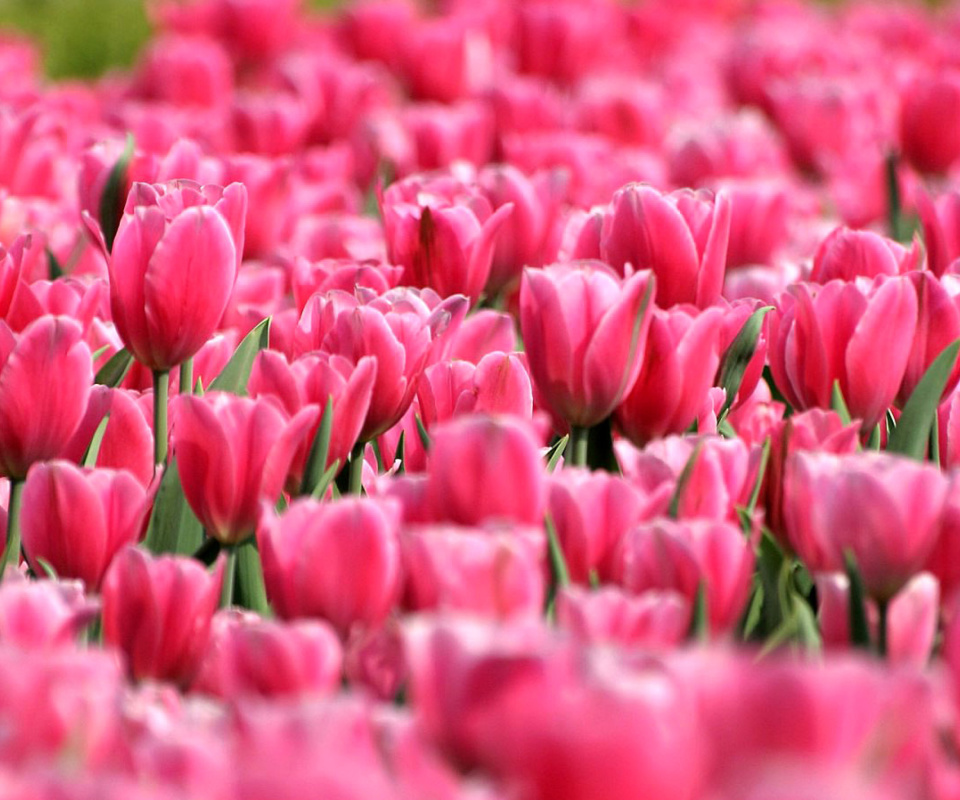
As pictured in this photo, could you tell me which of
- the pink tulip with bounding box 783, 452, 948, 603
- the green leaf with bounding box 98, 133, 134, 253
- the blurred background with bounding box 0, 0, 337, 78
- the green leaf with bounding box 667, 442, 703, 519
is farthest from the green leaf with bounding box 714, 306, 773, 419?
the blurred background with bounding box 0, 0, 337, 78

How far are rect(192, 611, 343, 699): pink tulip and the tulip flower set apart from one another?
45 cm

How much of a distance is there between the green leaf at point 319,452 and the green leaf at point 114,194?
0.66 meters

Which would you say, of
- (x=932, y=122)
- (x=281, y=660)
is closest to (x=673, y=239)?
(x=281, y=660)

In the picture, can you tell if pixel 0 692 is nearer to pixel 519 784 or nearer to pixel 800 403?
pixel 519 784

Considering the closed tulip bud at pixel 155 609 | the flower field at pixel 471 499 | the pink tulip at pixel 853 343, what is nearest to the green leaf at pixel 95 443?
the flower field at pixel 471 499

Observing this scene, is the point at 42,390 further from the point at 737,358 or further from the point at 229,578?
the point at 737,358

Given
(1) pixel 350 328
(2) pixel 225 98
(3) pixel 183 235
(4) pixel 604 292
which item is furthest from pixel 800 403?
(2) pixel 225 98

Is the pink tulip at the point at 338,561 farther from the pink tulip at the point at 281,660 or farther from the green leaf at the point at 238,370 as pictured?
the green leaf at the point at 238,370

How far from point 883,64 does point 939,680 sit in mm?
4128

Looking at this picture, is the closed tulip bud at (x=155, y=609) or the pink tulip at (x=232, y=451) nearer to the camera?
the closed tulip bud at (x=155, y=609)

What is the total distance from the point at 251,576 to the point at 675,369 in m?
0.40

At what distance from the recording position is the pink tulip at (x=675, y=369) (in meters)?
1.32

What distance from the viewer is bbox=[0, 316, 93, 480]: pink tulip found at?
1270 mm

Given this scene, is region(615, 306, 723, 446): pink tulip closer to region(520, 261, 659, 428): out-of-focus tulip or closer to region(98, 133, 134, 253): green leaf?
region(520, 261, 659, 428): out-of-focus tulip
